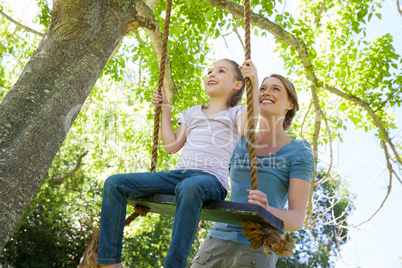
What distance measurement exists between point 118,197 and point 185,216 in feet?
1.16

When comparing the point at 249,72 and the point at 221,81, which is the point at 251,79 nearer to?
the point at 249,72

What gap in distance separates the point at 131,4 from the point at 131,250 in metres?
10.7

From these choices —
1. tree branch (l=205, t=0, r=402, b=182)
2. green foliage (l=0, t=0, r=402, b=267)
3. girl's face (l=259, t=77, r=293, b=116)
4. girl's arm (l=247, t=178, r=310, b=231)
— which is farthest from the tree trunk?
tree branch (l=205, t=0, r=402, b=182)

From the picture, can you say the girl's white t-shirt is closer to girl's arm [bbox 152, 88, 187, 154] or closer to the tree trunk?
girl's arm [bbox 152, 88, 187, 154]

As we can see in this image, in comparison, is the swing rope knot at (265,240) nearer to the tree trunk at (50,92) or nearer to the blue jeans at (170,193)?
the blue jeans at (170,193)

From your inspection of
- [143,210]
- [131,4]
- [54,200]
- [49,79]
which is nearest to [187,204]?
[143,210]

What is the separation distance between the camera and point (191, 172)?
6.73ft

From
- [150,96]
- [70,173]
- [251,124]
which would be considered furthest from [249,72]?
[70,173]

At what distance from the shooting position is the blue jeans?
5.67ft

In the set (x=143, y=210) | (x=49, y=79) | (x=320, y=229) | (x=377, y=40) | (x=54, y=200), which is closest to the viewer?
(x=49, y=79)

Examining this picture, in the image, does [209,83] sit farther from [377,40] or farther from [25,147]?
[377,40]

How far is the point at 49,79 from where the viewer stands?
1957 mm

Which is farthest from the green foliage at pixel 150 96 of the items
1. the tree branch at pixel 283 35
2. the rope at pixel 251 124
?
the rope at pixel 251 124

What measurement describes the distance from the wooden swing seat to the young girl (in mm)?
45
